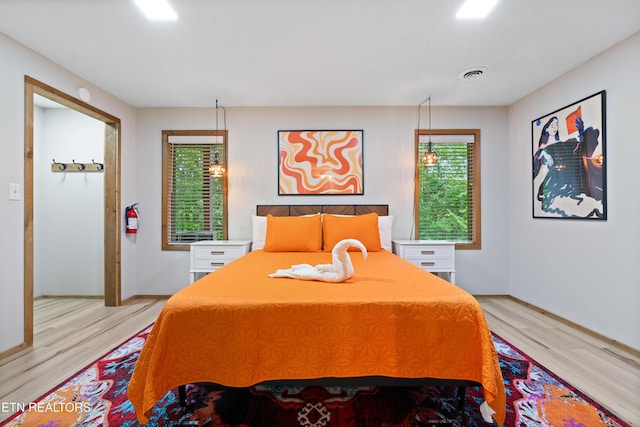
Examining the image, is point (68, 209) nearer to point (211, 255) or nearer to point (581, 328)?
point (211, 255)

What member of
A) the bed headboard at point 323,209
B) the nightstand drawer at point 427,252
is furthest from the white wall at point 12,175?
the nightstand drawer at point 427,252

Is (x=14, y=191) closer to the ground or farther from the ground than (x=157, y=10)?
closer to the ground

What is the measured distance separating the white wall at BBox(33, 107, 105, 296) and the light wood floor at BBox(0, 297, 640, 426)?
388mm

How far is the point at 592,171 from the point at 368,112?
2347 millimetres

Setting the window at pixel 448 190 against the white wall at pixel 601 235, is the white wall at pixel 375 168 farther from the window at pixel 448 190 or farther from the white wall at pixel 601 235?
the white wall at pixel 601 235

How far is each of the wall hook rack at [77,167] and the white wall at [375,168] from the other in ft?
2.07

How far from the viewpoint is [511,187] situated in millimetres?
3510

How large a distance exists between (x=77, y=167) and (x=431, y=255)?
4652 mm

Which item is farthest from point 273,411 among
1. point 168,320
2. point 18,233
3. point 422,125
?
point 422,125

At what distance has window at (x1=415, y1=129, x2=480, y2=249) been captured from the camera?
358 centimetres

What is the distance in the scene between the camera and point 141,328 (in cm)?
259

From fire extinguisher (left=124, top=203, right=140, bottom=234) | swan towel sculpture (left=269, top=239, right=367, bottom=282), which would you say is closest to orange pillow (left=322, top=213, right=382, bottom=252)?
swan towel sculpture (left=269, top=239, right=367, bottom=282)

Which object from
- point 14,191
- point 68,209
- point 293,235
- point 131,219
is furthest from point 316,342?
point 68,209

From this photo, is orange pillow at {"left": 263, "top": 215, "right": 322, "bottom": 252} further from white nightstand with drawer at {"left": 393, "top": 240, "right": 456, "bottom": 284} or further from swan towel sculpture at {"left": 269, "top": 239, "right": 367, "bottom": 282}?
swan towel sculpture at {"left": 269, "top": 239, "right": 367, "bottom": 282}
